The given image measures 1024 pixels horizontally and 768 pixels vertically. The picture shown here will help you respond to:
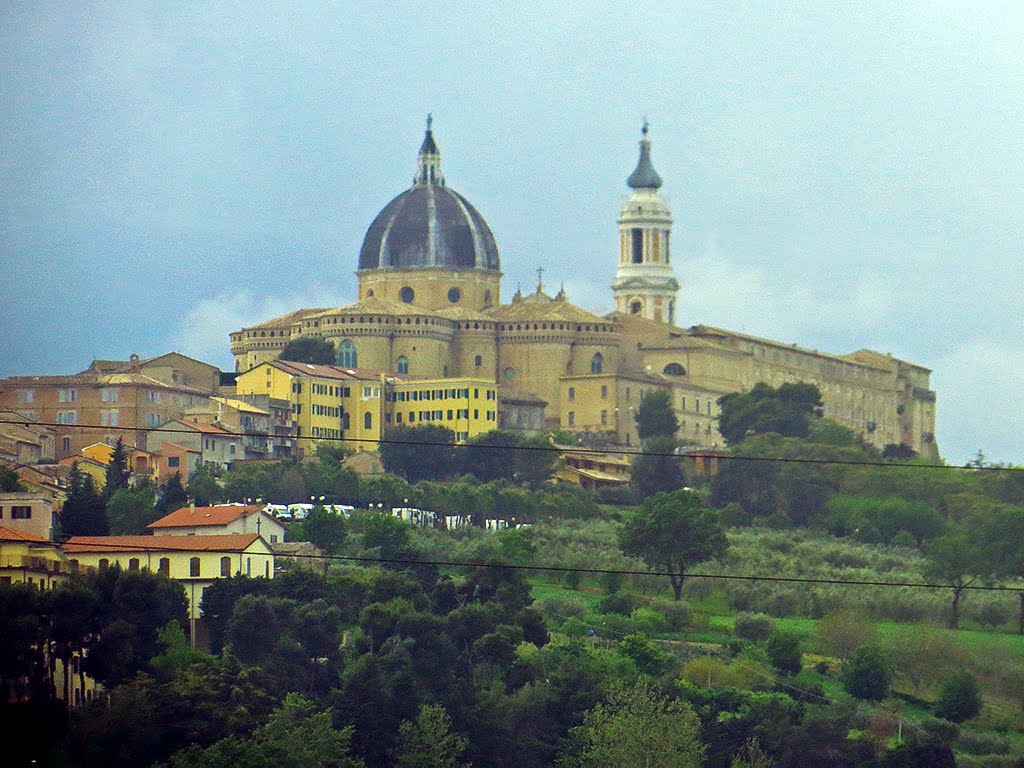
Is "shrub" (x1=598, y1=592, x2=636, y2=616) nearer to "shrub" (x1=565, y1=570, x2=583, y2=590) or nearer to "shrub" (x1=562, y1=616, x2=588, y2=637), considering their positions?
"shrub" (x1=565, y1=570, x2=583, y2=590)

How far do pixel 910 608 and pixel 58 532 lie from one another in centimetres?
2117

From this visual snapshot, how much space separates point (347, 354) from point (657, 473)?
428 inches

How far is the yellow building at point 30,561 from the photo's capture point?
67.8m

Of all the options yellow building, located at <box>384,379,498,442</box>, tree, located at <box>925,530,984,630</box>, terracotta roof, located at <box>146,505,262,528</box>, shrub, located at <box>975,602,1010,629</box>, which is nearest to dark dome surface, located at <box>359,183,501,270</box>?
yellow building, located at <box>384,379,498,442</box>

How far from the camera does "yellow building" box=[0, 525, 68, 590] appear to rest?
222ft

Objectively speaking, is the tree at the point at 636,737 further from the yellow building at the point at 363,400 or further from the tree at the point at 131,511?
the yellow building at the point at 363,400

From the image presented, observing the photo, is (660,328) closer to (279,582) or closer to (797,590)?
(797,590)

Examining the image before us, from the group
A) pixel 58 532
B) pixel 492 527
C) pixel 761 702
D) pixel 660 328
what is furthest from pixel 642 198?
pixel 761 702

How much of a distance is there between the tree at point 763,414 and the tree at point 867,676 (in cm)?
3433

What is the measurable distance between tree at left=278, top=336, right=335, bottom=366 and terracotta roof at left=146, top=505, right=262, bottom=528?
21348 millimetres

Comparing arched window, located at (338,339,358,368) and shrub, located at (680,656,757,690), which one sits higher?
arched window, located at (338,339,358,368)

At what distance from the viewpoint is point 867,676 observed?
70.1 m

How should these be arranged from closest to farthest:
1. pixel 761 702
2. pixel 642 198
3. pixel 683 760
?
1. pixel 683 760
2. pixel 761 702
3. pixel 642 198

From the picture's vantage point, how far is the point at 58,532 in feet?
247
